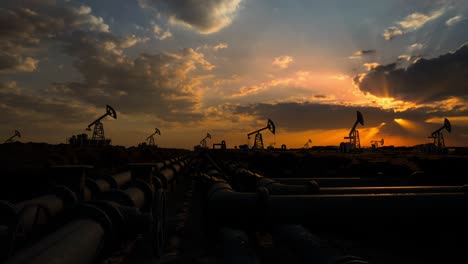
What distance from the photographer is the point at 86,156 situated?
34.8 m

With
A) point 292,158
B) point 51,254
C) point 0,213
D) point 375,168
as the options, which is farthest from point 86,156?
point 51,254

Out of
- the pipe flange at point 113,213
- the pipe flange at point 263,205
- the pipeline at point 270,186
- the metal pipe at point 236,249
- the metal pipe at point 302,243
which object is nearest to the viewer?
the metal pipe at point 302,243

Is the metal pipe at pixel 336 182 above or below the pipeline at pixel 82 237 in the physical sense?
above

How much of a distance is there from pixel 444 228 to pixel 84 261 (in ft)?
21.1

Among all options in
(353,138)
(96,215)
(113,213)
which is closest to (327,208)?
(113,213)

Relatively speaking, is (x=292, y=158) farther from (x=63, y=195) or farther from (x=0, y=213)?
(x=0, y=213)

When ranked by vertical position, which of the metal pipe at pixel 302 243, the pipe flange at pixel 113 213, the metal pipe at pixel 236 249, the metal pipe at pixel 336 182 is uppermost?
the metal pipe at pixel 336 182

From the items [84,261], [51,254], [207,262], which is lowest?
[207,262]

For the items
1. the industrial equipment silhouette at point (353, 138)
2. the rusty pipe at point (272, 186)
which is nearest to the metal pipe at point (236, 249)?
the rusty pipe at point (272, 186)

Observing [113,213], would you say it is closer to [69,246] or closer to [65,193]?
[69,246]

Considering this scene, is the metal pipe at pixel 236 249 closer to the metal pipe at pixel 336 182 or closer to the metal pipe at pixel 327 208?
the metal pipe at pixel 327 208

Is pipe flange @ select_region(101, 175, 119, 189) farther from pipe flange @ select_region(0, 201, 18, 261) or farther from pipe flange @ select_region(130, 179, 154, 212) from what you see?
pipe flange @ select_region(0, 201, 18, 261)

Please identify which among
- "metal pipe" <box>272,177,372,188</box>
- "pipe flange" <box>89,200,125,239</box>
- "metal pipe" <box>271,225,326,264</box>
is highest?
"metal pipe" <box>272,177,372,188</box>

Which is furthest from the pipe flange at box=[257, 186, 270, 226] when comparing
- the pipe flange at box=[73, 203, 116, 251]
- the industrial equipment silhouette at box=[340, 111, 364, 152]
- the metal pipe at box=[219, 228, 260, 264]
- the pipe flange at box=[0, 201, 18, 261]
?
the industrial equipment silhouette at box=[340, 111, 364, 152]
